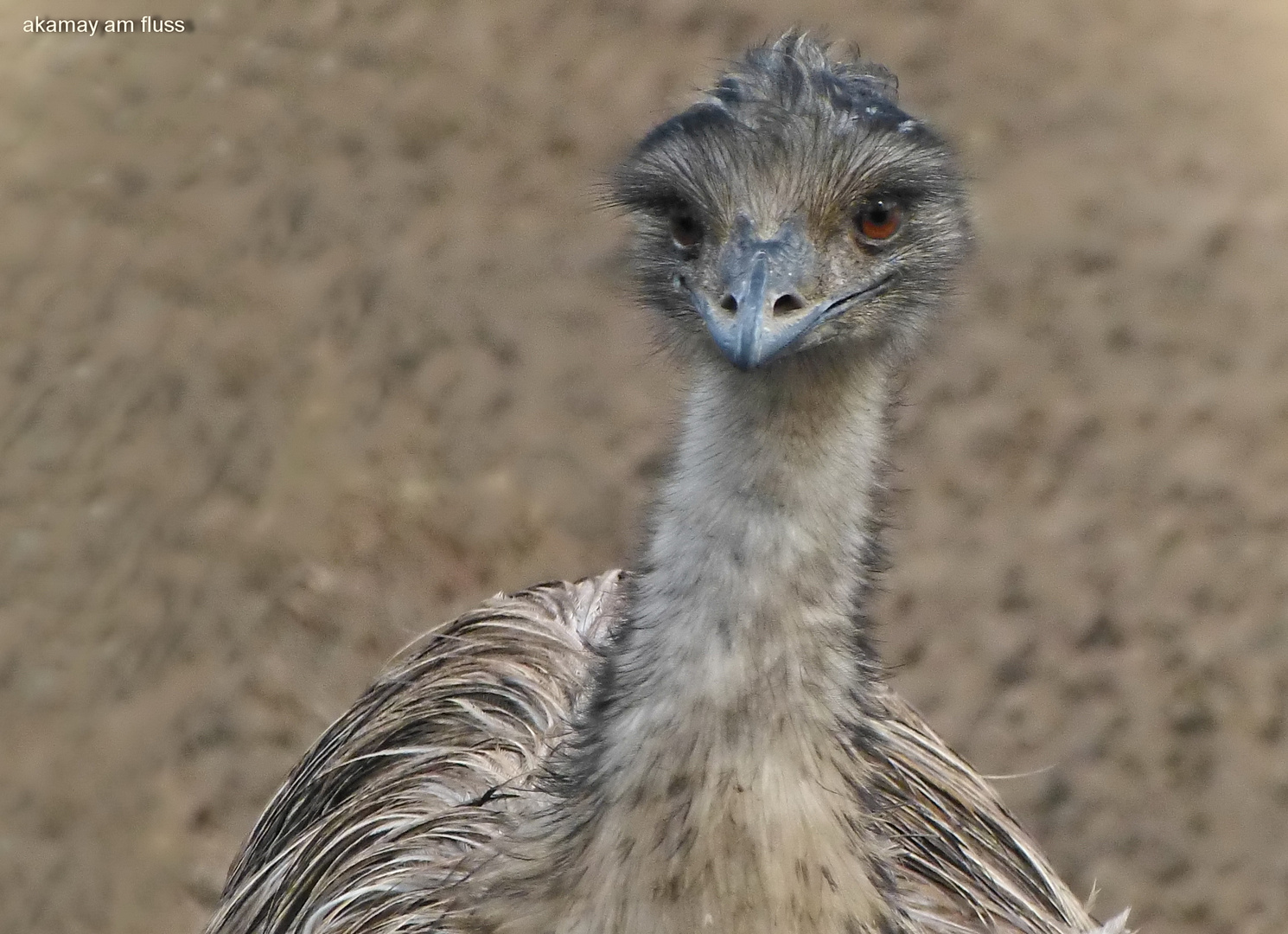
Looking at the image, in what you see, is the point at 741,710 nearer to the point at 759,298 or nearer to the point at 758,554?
the point at 758,554

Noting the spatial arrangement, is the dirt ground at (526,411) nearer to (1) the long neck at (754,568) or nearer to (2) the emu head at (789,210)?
(2) the emu head at (789,210)

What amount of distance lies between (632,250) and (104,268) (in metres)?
2.29

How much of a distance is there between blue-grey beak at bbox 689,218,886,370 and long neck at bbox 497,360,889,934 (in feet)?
0.23

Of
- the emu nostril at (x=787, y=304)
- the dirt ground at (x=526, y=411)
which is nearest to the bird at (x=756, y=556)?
the emu nostril at (x=787, y=304)

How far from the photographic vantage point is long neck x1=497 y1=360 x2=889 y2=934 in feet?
5.26

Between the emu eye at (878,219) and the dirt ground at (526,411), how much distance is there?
1.64 m

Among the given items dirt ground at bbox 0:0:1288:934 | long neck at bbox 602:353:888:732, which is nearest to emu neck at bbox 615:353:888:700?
long neck at bbox 602:353:888:732

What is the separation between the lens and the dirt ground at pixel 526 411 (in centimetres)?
342

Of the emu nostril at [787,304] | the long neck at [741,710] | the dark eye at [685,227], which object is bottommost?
the long neck at [741,710]

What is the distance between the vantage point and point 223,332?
3.79 metres

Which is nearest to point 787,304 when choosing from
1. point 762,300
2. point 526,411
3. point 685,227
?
point 762,300

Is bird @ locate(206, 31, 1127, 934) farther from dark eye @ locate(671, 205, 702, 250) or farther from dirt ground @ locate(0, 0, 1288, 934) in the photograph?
dirt ground @ locate(0, 0, 1288, 934)

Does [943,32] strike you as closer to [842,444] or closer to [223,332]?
[223,332]

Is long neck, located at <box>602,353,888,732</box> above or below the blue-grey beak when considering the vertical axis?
below
